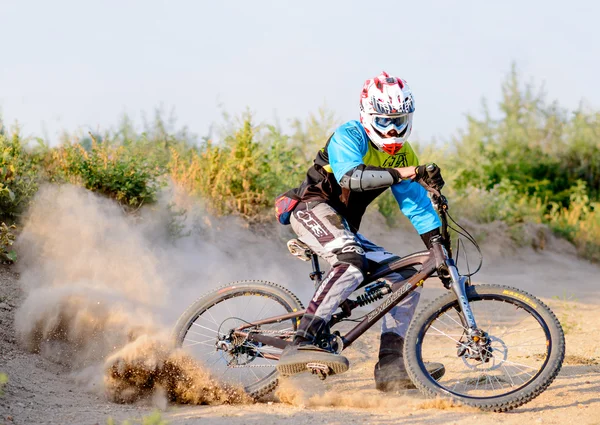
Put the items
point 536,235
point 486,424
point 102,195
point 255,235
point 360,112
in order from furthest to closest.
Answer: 1. point 536,235
2. point 255,235
3. point 102,195
4. point 360,112
5. point 486,424

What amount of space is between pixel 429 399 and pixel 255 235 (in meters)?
5.62

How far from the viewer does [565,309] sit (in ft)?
27.6

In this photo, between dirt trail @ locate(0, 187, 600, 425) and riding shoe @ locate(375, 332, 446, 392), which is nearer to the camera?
dirt trail @ locate(0, 187, 600, 425)

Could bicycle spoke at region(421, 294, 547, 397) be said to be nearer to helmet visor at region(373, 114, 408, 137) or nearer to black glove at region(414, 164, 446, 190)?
black glove at region(414, 164, 446, 190)

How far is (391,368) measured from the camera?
5.42 metres

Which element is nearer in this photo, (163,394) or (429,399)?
(429,399)

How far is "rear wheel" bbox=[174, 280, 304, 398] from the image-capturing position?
520cm

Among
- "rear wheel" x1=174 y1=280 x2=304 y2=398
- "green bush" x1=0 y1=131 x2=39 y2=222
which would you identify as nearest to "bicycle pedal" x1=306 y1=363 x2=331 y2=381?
"rear wheel" x1=174 y1=280 x2=304 y2=398

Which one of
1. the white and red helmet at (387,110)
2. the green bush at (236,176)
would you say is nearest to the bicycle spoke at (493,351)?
the white and red helmet at (387,110)

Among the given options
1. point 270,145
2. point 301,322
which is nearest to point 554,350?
point 301,322

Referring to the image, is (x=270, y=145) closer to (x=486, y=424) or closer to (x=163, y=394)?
(x=163, y=394)

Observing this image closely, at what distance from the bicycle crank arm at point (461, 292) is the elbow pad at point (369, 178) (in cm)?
67

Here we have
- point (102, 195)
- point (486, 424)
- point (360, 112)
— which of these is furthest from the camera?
point (102, 195)

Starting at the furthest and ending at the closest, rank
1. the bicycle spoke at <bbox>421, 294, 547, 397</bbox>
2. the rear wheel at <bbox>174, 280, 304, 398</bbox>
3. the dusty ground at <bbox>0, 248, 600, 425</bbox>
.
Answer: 1. the rear wheel at <bbox>174, 280, 304, 398</bbox>
2. the bicycle spoke at <bbox>421, 294, 547, 397</bbox>
3. the dusty ground at <bbox>0, 248, 600, 425</bbox>
